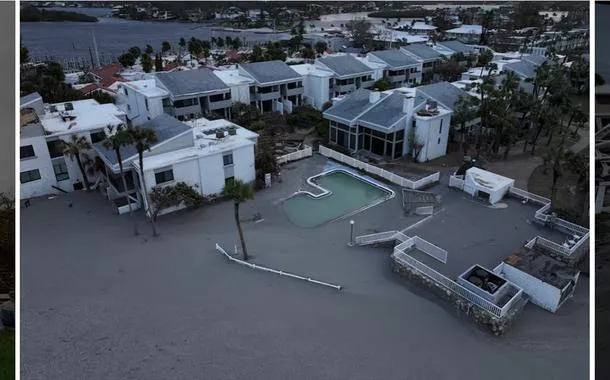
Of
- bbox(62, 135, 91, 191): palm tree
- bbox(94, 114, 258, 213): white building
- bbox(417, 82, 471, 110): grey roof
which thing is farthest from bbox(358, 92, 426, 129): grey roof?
bbox(62, 135, 91, 191): palm tree

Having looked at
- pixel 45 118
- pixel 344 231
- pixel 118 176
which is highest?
pixel 45 118

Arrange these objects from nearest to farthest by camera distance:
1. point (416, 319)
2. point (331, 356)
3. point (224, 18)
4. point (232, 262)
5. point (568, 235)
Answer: point (331, 356), point (416, 319), point (232, 262), point (568, 235), point (224, 18)

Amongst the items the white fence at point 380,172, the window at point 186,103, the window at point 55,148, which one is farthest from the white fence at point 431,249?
the window at point 186,103

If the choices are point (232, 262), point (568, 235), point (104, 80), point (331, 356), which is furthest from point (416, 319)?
point (104, 80)

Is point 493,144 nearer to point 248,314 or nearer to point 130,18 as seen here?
point 248,314

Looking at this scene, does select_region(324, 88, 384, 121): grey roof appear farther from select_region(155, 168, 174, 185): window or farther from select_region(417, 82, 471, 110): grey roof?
select_region(155, 168, 174, 185): window

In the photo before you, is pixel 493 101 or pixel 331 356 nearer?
pixel 331 356
